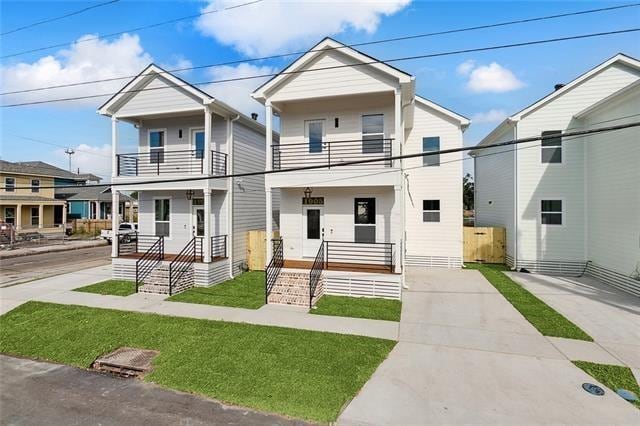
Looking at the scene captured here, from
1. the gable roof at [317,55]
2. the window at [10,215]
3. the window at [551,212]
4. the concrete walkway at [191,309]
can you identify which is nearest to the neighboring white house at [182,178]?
the concrete walkway at [191,309]

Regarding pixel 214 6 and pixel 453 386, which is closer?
pixel 453 386

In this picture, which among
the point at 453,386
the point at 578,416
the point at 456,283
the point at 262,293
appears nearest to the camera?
the point at 578,416

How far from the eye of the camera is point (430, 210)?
16172mm

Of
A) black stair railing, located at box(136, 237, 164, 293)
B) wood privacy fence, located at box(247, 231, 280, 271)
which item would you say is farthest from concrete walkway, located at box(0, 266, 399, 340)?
wood privacy fence, located at box(247, 231, 280, 271)

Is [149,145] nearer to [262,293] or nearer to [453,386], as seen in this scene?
[262,293]

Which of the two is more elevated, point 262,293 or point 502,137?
point 502,137

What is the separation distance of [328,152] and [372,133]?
185 cm

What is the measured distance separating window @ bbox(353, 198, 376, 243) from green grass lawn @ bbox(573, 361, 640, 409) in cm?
721

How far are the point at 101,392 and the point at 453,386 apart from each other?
5881mm

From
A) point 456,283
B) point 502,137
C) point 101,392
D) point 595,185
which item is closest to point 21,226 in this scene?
point 101,392

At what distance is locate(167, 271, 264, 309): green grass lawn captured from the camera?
1034cm

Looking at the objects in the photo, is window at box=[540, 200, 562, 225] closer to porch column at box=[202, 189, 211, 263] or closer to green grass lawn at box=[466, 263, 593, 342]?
green grass lawn at box=[466, 263, 593, 342]

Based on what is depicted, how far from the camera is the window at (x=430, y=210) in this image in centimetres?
1609

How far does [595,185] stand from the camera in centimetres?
1324
